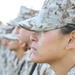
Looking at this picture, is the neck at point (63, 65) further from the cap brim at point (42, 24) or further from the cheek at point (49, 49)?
the cap brim at point (42, 24)

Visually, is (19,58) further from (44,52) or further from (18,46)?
(44,52)

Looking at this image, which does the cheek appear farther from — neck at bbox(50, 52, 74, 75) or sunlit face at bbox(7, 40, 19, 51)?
sunlit face at bbox(7, 40, 19, 51)

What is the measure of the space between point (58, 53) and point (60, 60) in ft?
0.20

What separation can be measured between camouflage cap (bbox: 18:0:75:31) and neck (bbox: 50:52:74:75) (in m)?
0.23

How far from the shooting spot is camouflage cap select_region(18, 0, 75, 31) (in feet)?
7.80

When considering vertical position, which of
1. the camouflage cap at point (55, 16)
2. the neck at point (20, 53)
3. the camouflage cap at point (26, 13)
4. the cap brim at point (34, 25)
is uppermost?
the camouflage cap at point (55, 16)

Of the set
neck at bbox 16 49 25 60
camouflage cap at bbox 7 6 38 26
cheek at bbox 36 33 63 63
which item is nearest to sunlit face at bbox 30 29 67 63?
cheek at bbox 36 33 63 63

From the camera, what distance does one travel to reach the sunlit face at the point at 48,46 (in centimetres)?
237

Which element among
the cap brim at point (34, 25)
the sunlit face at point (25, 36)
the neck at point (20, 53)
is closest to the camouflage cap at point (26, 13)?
the neck at point (20, 53)

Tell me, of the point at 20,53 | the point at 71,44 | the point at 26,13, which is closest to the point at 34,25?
the point at 71,44

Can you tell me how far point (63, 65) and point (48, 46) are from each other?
0.17 m

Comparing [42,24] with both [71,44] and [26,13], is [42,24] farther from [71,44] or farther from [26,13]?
[26,13]

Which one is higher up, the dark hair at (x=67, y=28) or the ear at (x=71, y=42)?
the dark hair at (x=67, y=28)

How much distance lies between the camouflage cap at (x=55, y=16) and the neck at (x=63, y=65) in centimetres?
23
